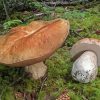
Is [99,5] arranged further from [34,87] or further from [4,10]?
[34,87]

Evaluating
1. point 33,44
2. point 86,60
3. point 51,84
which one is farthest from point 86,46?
point 33,44

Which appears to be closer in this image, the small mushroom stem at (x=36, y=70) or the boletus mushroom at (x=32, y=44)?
the boletus mushroom at (x=32, y=44)

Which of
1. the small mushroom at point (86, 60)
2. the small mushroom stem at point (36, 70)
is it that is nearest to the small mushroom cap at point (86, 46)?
the small mushroom at point (86, 60)

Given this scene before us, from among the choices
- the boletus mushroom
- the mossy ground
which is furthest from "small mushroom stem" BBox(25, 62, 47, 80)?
the boletus mushroom

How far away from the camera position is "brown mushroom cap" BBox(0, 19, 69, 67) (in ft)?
6.59

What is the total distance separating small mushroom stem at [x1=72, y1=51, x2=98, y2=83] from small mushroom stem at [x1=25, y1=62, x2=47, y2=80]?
0.26m

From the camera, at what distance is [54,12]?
12.5 ft

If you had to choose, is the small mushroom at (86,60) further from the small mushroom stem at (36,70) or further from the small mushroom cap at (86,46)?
the small mushroom stem at (36,70)

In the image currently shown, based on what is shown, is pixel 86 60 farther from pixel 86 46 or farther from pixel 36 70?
pixel 36 70

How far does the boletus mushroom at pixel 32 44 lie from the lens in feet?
6.60

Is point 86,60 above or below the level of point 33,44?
below

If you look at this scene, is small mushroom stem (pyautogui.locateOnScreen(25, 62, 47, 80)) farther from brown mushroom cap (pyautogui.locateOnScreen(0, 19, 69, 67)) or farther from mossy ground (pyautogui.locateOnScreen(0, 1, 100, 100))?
brown mushroom cap (pyautogui.locateOnScreen(0, 19, 69, 67))

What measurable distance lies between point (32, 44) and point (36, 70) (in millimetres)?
382

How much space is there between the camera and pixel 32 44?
6.73 ft
